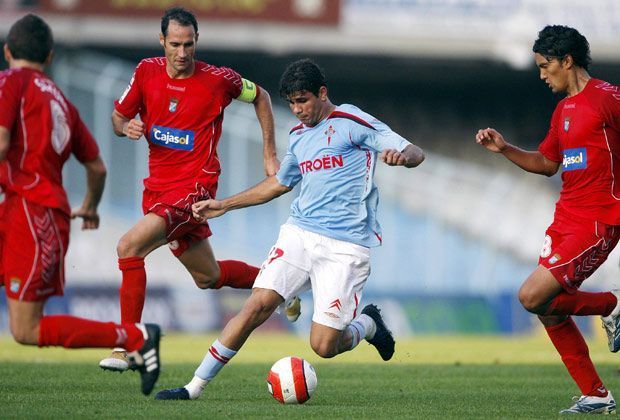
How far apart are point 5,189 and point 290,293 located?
2255 millimetres

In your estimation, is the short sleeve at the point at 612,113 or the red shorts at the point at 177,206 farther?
the red shorts at the point at 177,206

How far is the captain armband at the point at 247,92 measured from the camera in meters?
10.4

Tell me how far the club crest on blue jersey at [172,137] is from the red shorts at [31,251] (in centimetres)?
245

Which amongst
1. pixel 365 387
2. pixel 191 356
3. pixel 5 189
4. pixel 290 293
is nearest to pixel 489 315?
pixel 191 356

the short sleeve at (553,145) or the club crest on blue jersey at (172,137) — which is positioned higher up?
the short sleeve at (553,145)

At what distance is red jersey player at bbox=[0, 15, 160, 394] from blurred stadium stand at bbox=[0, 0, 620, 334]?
1295 centimetres

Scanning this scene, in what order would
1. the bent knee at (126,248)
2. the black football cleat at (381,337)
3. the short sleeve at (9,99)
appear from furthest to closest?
the black football cleat at (381,337) < the bent knee at (126,248) < the short sleeve at (9,99)

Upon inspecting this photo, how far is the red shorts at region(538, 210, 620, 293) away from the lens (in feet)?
27.8

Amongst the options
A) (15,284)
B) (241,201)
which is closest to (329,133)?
(241,201)

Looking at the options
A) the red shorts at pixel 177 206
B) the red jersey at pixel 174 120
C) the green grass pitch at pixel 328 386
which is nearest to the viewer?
the green grass pitch at pixel 328 386

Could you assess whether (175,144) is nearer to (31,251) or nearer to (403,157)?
(403,157)

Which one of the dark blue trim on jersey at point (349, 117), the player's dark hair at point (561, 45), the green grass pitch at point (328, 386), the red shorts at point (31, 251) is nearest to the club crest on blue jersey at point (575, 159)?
the player's dark hair at point (561, 45)

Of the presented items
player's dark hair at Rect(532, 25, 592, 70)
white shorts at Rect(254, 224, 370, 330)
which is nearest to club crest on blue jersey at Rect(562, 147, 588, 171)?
player's dark hair at Rect(532, 25, 592, 70)

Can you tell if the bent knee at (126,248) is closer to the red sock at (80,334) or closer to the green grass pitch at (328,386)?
the green grass pitch at (328,386)
